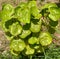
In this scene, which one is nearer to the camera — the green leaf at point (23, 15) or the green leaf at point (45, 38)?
the green leaf at point (23, 15)

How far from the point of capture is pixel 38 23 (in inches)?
90.4

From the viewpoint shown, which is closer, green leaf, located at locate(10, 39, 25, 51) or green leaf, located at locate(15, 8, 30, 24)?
green leaf, located at locate(15, 8, 30, 24)

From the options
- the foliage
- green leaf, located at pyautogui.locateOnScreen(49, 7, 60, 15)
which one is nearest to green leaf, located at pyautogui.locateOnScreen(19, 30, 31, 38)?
the foliage

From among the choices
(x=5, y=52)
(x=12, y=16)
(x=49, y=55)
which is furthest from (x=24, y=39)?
(x=5, y=52)

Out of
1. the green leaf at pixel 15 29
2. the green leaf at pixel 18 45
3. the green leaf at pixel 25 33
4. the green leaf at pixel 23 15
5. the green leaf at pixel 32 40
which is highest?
the green leaf at pixel 23 15

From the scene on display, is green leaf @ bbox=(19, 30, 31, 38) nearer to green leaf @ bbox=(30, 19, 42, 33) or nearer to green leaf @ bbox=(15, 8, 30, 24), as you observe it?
green leaf @ bbox=(30, 19, 42, 33)

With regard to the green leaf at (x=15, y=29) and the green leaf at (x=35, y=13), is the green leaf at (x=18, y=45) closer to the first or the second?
the green leaf at (x=15, y=29)

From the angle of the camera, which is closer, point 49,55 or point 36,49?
point 36,49

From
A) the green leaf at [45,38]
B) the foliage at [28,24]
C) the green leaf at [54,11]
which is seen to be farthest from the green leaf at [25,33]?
the green leaf at [54,11]

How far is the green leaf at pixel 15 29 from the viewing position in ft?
7.35

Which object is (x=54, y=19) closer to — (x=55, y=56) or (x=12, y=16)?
(x=12, y=16)

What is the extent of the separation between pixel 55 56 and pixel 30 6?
31.4 inches

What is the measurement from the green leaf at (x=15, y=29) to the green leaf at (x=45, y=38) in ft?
0.72

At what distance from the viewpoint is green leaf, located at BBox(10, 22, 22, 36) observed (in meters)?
2.24
